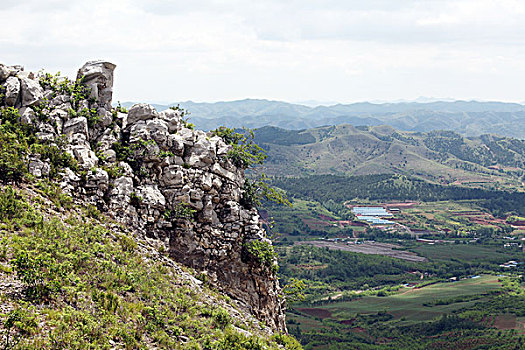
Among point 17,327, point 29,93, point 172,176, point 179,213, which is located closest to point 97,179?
point 172,176

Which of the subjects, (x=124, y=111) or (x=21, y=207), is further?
(x=124, y=111)

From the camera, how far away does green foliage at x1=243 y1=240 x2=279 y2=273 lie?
36750mm

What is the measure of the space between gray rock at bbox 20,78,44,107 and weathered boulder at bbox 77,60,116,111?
14.7ft

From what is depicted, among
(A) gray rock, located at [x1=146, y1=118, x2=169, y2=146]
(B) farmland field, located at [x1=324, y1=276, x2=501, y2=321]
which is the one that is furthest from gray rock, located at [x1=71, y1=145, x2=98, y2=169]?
(B) farmland field, located at [x1=324, y1=276, x2=501, y2=321]

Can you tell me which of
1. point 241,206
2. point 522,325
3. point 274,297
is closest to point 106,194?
point 241,206

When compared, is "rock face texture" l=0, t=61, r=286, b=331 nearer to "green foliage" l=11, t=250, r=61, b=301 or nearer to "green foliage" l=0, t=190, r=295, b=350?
"green foliage" l=0, t=190, r=295, b=350

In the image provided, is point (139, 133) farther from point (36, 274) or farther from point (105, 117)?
point (36, 274)

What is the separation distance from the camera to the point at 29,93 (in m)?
33.6

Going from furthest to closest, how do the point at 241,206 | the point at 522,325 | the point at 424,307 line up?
the point at 424,307 → the point at 522,325 → the point at 241,206

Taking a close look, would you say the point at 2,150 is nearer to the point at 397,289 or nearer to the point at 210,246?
the point at 210,246

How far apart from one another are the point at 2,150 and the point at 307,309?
5993 inches

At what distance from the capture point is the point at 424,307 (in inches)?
6132

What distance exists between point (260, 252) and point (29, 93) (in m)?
23.5

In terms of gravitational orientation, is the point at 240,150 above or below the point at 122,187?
above
